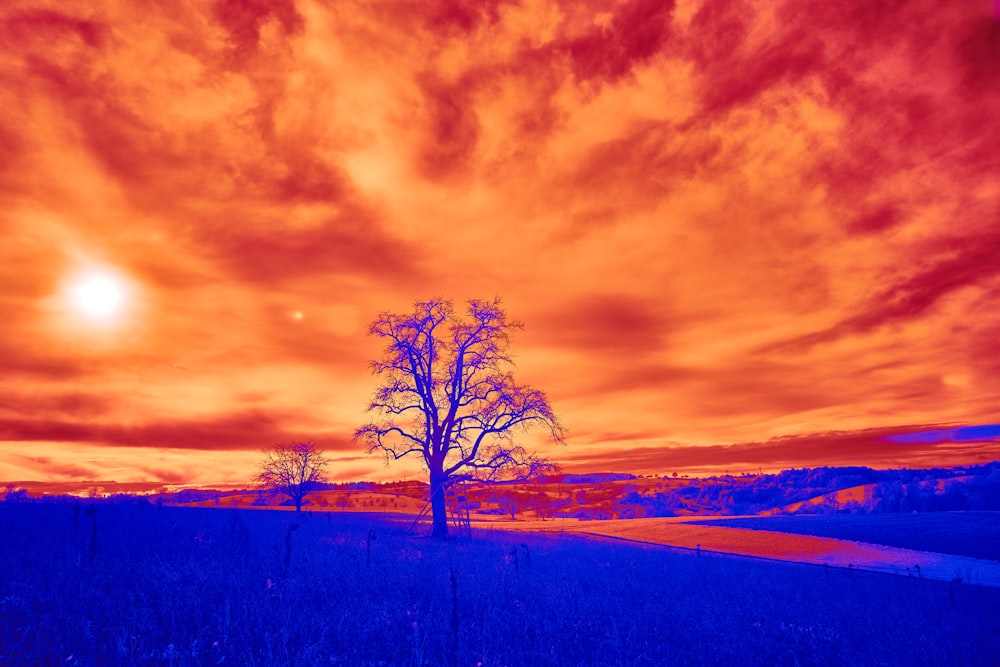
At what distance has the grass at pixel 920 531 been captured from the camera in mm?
52094

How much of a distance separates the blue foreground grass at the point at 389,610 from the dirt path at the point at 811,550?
67.2ft

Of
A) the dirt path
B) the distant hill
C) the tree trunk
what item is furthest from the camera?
the distant hill

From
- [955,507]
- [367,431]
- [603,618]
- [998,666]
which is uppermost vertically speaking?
[367,431]

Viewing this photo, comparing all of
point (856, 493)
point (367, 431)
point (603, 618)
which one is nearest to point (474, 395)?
point (367, 431)

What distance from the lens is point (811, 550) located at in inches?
1928

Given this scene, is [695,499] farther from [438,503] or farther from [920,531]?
[438,503]

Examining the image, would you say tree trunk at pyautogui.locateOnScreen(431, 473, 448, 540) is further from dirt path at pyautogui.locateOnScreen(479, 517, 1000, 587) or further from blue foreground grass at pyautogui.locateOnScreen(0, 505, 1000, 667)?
dirt path at pyautogui.locateOnScreen(479, 517, 1000, 587)

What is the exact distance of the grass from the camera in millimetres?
52094

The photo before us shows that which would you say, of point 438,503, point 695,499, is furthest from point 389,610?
point 695,499

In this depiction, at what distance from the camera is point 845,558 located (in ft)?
149

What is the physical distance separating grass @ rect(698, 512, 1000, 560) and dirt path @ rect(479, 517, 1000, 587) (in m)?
2.84

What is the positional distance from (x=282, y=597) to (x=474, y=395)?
19.7 metres

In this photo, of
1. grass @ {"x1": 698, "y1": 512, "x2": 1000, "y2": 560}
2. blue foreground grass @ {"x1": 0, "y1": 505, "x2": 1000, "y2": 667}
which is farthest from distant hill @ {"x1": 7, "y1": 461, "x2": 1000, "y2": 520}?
blue foreground grass @ {"x1": 0, "y1": 505, "x2": 1000, "y2": 667}

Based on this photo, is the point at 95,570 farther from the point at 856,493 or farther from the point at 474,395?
the point at 856,493
